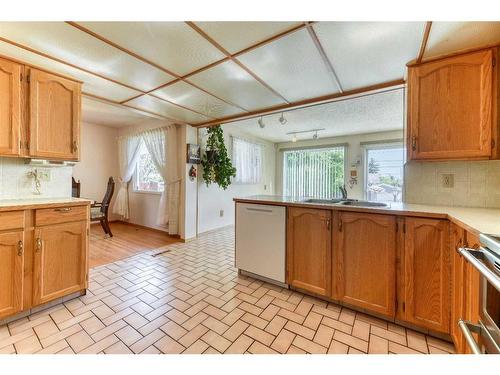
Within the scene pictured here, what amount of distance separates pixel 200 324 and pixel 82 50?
2.35m

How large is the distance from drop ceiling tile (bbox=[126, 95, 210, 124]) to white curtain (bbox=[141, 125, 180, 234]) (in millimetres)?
545

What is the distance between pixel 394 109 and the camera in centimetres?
333

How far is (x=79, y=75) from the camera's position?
83.0 inches

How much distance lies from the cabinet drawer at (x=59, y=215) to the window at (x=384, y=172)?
5.18 m

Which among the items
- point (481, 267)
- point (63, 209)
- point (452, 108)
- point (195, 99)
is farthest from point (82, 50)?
point (452, 108)

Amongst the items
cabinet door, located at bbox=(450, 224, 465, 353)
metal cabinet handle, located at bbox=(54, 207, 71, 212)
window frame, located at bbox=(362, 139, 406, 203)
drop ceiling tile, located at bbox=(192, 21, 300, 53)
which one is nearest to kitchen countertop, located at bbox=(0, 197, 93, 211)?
metal cabinet handle, located at bbox=(54, 207, 71, 212)

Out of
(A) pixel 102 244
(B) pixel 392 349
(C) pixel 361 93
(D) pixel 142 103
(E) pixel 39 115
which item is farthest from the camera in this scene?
(A) pixel 102 244

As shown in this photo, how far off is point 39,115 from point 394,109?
4416mm

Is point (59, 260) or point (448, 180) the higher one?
point (448, 180)

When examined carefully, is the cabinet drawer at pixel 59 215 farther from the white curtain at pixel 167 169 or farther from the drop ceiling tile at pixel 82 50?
the white curtain at pixel 167 169

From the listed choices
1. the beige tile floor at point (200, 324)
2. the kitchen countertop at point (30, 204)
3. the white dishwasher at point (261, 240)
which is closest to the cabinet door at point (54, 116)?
the kitchen countertop at point (30, 204)

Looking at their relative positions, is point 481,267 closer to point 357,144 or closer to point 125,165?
point 357,144
